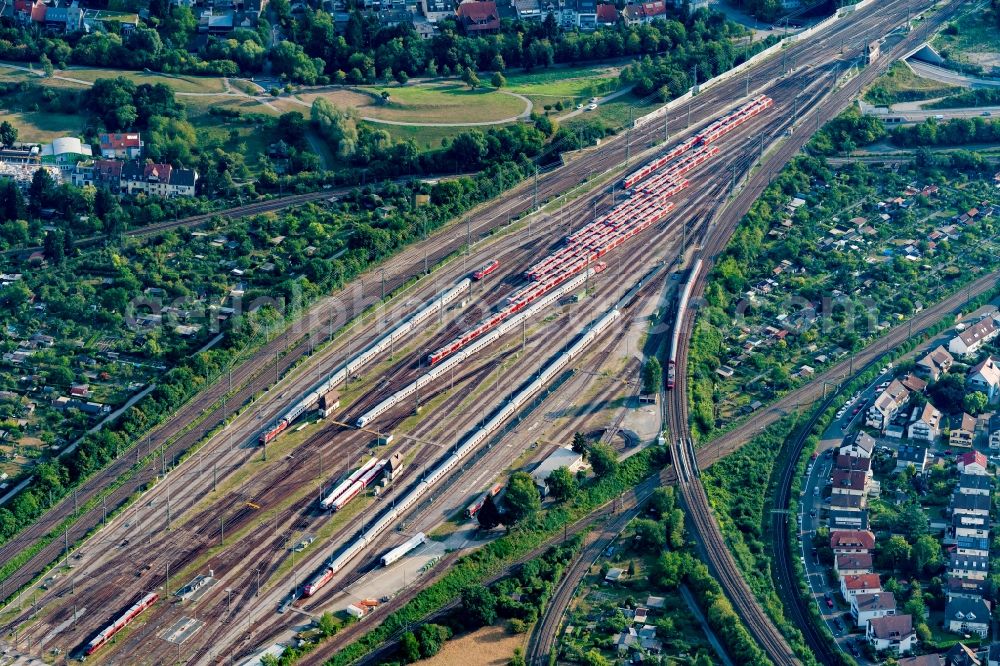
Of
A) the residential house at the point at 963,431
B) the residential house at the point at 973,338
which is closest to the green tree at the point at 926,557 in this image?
the residential house at the point at 963,431

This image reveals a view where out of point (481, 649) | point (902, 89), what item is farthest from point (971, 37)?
point (481, 649)

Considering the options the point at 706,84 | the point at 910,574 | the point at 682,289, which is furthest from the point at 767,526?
the point at 706,84

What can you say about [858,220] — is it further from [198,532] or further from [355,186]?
[198,532]

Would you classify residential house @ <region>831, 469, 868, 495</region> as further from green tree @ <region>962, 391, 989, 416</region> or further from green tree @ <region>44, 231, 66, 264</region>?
green tree @ <region>44, 231, 66, 264</region>

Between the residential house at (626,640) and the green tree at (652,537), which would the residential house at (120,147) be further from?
the residential house at (626,640)

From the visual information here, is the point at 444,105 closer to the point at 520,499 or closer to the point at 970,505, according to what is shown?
the point at 520,499
